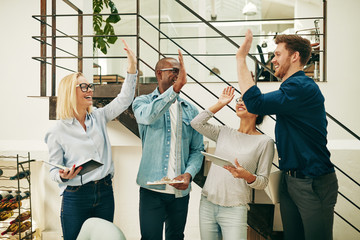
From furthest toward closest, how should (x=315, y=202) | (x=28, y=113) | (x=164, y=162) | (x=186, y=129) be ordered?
(x=28, y=113) → (x=186, y=129) → (x=164, y=162) → (x=315, y=202)

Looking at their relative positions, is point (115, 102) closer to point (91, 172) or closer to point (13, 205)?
point (91, 172)

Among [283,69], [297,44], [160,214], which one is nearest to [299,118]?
[283,69]

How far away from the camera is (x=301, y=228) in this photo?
1688mm

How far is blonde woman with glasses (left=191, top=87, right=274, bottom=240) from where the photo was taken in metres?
1.70

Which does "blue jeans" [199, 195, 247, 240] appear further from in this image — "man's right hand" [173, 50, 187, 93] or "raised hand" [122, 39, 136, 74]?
"raised hand" [122, 39, 136, 74]

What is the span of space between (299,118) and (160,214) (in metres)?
0.98

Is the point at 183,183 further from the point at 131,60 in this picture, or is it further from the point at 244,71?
the point at 131,60

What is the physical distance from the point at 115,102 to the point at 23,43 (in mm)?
2578

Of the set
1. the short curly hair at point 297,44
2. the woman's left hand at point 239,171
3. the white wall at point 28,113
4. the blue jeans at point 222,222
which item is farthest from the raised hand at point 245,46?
the white wall at point 28,113

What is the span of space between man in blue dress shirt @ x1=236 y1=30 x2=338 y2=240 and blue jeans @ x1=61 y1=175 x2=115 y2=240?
3.33 ft

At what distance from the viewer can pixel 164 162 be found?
1884mm

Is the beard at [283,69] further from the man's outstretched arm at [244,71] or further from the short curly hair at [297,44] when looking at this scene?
the man's outstretched arm at [244,71]

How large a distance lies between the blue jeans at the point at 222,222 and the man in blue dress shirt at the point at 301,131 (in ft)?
1.01

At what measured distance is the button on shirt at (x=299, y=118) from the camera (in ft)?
4.95
